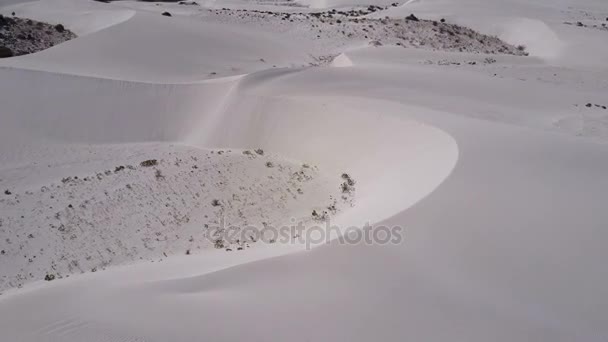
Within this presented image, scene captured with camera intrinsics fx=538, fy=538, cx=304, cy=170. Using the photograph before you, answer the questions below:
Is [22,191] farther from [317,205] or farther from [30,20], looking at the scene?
[30,20]

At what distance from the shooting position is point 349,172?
1015cm

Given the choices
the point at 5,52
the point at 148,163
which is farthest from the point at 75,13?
the point at 148,163

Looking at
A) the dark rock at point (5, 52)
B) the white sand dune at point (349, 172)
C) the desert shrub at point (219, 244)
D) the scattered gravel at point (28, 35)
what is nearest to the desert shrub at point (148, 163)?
the white sand dune at point (349, 172)

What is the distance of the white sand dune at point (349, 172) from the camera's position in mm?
4945

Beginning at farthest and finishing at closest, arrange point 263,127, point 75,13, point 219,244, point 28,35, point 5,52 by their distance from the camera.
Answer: point 75,13, point 28,35, point 5,52, point 263,127, point 219,244

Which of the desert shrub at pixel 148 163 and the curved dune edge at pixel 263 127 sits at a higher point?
the curved dune edge at pixel 263 127

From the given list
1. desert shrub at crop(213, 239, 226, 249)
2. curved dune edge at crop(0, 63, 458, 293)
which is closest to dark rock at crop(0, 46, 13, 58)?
curved dune edge at crop(0, 63, 458, 293)

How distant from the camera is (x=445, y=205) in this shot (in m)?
6.73

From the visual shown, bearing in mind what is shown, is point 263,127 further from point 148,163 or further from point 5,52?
point 5,52

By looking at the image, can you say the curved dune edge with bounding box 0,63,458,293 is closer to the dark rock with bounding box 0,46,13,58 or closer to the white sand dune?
the white sand dune

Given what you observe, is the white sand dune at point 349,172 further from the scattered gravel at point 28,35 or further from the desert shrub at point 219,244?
the scattered gravel at point 28,35

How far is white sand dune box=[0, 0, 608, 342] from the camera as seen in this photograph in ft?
16.2

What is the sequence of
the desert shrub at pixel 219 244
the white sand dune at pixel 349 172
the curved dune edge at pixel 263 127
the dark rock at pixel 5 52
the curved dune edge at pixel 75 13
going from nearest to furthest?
the white sand dune at pixel 349 172 < the desert shrub at pixel 219 244 < the curved dune edge at pixel 263 127 < the dark rock at pixel 5 52 < the curved dune edge at pixel 75 13

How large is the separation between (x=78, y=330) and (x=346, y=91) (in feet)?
32.4
